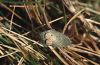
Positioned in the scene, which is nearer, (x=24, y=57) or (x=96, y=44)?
(x=24, y=57)

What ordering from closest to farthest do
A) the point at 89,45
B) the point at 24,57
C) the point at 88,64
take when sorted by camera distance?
the point at 24,57 < the point at 88,64 < the point at 89,45

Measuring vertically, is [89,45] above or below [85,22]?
below

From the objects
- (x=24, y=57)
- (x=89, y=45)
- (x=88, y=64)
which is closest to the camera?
(x=24, y=57)

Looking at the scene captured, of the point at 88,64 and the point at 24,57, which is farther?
the point at 88,64

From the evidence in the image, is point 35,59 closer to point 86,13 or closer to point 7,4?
point 7,4

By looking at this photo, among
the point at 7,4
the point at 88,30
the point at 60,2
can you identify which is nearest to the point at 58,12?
the point at 60,2

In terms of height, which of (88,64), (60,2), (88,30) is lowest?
(88,64)

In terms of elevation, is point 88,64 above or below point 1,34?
below

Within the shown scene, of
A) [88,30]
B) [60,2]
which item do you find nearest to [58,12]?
[60,2]

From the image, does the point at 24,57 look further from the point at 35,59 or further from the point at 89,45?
the point at 89,45
